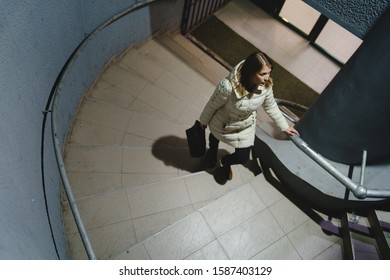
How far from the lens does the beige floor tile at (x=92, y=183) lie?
320 cm

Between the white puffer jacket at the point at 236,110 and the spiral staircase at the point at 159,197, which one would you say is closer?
the white puffer jacket at the point at 236,110

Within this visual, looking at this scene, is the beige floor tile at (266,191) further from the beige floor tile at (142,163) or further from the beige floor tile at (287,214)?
the beige floor tile at (142,163)

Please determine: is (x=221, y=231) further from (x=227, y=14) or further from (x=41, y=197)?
(x=227, y=14)

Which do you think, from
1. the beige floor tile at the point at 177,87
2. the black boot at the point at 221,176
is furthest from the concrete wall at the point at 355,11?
the beige floor tile at the point at 177,87

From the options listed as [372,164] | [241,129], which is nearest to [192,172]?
[241,129]

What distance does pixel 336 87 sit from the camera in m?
2.75

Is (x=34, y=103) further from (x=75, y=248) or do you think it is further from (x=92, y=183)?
(x=75, y=248)

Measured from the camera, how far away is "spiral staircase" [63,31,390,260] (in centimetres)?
303

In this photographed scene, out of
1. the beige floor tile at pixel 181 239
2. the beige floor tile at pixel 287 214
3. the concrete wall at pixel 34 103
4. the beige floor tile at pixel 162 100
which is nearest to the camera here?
the concrete wall at pixel 34 103

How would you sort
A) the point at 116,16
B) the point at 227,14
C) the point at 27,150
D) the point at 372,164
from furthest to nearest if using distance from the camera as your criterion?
the point at 227,14, the point at 116,16, the point at 372,164, the point at 27,150

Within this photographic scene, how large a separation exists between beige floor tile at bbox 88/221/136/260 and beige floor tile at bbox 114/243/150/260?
87 millimetres

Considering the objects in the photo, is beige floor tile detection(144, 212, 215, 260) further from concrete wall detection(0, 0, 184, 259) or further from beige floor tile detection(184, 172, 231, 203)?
concrete wall detection(0, 0, 184, 259)

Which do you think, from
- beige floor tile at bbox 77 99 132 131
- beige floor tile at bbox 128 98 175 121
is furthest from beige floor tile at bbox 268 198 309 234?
beige floor tile at bbox 77 99 132 131

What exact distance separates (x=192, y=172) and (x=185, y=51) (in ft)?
8.38
